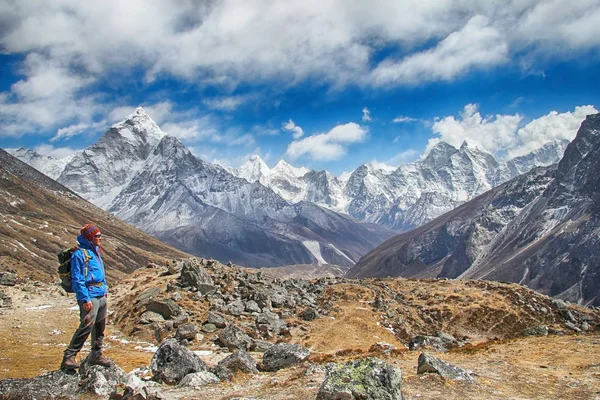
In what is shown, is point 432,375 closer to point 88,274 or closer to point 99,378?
point 99,378

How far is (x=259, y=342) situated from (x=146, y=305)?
14.4 metres

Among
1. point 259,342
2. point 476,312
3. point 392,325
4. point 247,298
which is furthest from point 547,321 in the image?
point 259,342

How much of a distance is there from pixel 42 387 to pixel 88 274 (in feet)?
14.2

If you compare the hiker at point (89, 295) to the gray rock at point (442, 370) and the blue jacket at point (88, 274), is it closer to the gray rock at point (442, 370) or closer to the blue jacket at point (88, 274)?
the blue jacket at point (88, 274)

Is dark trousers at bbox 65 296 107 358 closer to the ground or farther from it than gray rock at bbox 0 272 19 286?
farther from it

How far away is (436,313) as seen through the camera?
212ft

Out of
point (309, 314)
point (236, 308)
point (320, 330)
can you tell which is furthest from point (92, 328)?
point (309, 314)

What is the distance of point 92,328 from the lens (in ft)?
53.4

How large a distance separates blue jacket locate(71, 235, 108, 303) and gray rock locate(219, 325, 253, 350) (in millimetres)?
15268

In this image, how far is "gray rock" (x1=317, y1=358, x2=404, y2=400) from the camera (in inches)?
484

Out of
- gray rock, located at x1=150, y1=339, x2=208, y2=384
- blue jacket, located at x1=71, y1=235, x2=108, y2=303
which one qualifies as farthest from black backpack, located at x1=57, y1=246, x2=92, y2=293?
gray rock, located at x1=150, y1=339, x2=208, y2=384

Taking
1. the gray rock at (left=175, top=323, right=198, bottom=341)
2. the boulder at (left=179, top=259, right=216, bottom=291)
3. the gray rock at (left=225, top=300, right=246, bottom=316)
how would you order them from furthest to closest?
the boulder at (left=179, top=259, right=216, bottom=291), the gray rock at (left=225, top=300, right=246, bottom=316), the gray rock at (left=175, top=323, right=198, bottom=341)

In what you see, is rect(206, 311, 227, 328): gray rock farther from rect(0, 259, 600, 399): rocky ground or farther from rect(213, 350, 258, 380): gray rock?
rect(213, 350, 258, 380): gray rock

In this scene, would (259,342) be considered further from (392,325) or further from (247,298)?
(392,325)
